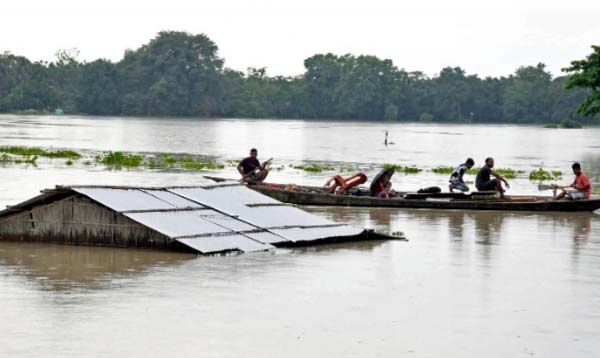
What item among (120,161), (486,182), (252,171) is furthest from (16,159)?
(486,182)

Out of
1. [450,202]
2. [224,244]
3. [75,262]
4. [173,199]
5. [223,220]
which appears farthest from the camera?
[450,202]

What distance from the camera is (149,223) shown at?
18.1m

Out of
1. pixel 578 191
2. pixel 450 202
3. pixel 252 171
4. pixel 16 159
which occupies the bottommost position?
pixel 16 159

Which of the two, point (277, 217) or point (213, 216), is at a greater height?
point (213, 216)

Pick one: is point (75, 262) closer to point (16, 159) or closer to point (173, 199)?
point (173, 199)

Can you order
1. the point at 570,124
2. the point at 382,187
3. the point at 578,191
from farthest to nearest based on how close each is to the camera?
the point at 570,124 < the point at 578,191 < the point at 382,187

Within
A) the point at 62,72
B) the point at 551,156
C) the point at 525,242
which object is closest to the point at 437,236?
the point at 525,242

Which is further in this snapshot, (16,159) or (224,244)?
(16,159)

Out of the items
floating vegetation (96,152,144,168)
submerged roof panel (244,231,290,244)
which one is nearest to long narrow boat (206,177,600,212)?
submerged roof panel (244,231,290,244)

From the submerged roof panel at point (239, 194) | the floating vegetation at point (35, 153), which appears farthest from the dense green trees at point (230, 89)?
the submerged roof panel at point (239, 194)

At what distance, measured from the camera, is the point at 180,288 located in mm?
15000

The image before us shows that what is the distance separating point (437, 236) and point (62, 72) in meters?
179

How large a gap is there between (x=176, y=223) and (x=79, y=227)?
148cm

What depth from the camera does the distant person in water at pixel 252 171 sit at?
93.7 ft
